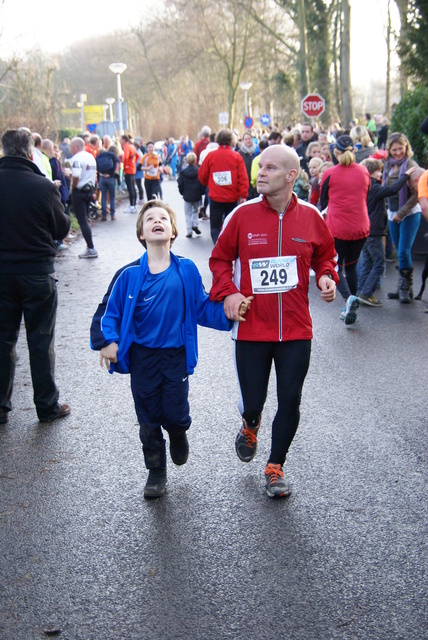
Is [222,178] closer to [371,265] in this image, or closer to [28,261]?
[371,265]

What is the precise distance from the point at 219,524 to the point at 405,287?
6.50 meters

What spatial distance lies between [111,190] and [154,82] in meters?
40.3

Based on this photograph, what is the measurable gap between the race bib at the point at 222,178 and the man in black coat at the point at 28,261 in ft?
23.5

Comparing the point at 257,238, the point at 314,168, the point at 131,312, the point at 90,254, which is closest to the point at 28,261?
the point at 131,312

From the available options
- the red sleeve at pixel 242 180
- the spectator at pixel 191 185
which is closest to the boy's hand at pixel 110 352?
the red sleeve at pixel 242 180

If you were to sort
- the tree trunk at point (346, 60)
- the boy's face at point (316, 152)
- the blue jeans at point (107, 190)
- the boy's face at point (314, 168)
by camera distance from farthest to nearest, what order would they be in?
the tree trunk at point (346, 60), the blue jeans at point (107, 190), the boy's face at point (316, 152), the boy's face at point (314, 168)

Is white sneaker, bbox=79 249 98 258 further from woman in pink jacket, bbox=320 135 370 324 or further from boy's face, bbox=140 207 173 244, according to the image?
boy's face, bbox=140 207 173 244

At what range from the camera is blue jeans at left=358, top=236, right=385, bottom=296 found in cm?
985

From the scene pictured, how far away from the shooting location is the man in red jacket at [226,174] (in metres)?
12.8

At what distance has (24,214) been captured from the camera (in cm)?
566

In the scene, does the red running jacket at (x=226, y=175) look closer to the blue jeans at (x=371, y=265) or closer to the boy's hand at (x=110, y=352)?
the blue jeans at (x=371, y=265)

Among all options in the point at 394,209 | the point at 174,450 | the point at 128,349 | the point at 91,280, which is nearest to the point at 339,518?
the point at 174,450

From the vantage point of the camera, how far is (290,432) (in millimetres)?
4559

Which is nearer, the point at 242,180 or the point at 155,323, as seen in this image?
the point at 155,323
